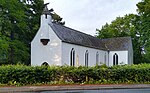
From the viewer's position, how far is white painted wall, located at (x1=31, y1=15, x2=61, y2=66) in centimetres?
3703

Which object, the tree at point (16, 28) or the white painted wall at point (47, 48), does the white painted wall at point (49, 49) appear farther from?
the tree at point (16, 28)

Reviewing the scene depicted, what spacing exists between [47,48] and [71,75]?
17235 mm

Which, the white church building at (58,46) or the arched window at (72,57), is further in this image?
the arched window at (72,57)

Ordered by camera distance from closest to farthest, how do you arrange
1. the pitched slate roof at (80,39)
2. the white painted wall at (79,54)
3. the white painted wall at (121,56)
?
the white painted wall at (79,54) < the pitched slate roof at (80,39) < the white painted wall at (121,56)

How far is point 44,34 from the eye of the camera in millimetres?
37938

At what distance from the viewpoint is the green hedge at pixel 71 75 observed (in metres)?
20.2

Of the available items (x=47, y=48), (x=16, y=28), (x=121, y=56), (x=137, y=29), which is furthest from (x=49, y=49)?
(x=137, y=29)

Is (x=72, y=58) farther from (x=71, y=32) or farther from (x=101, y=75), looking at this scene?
(x=101, y=75)

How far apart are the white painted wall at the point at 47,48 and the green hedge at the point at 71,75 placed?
51.3 ft

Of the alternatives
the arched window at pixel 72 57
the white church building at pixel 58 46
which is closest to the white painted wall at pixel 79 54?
the white church building at pixel 58 46

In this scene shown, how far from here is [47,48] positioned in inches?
1495

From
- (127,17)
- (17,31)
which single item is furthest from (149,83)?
(127,17)

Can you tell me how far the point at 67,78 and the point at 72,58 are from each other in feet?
60.9

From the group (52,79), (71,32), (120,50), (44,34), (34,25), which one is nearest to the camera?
(52,79)
